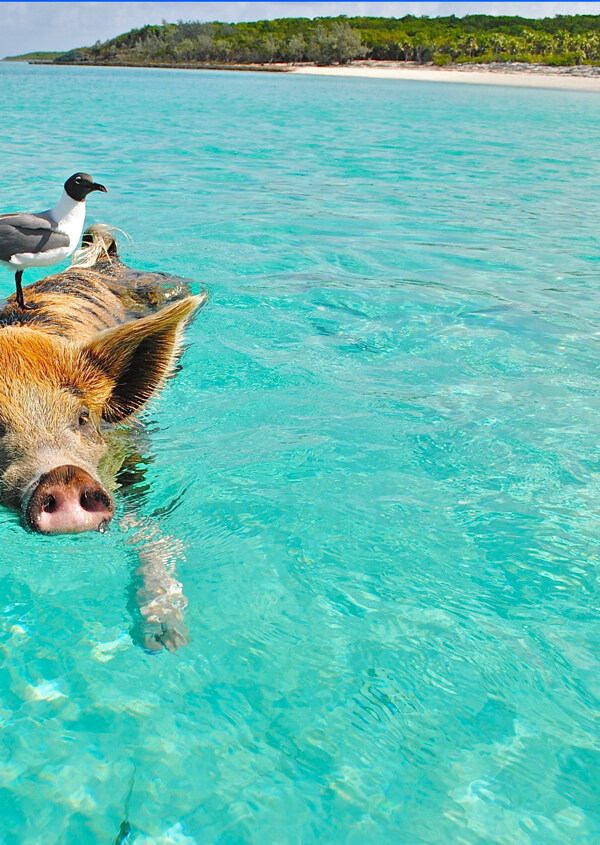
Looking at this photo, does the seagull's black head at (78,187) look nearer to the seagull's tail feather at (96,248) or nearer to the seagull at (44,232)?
the seagull at (44,232)

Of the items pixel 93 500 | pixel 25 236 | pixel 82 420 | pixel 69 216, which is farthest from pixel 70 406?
pixel 69 216

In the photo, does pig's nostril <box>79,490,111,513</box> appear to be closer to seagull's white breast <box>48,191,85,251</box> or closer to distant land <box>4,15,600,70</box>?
Answer: seagull's white breast <box>48,191,85,251</box>

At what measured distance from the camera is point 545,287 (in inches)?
356

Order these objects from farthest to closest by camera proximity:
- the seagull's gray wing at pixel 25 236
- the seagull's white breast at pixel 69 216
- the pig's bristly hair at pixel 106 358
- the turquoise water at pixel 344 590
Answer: the seagull's white breast at pixel 69 216 → the seagull's gray wing at pixel 25 236 → the pig's bristly hair at pixel 106 358 → the turquoise water at pixel 344 590

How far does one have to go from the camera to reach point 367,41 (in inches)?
4296

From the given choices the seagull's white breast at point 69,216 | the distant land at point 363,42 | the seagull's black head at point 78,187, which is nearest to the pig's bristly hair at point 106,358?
the seagull's white breast at point 69,216

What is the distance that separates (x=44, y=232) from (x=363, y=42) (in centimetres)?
11493

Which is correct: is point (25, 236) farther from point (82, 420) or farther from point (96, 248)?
point (82, 420)

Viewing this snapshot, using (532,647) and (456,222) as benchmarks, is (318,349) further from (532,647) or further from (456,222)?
(456,222)

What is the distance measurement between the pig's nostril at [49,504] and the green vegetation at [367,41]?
9038 cm

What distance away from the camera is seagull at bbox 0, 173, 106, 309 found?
626 centimetres

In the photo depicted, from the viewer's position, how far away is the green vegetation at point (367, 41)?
90.9 meters

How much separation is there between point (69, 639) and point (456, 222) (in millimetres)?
11026

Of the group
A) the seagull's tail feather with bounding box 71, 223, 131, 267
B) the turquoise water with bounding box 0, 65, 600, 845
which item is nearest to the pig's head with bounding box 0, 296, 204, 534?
the turquoise water with bounding box 0, 65, 600, 845
